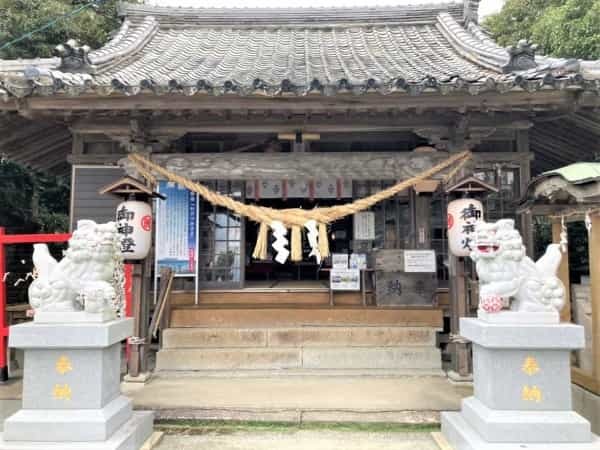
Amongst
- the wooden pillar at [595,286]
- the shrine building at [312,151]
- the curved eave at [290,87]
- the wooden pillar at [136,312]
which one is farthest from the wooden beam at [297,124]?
the wooden pillar at [595,286]

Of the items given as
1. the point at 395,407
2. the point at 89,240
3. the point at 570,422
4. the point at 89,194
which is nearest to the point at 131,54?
the point at 89,194

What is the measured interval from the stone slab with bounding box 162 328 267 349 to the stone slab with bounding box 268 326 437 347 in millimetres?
200

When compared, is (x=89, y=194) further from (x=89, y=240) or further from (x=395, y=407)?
Answer: (x=395, y=407)

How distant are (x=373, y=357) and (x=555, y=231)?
9.71 feet

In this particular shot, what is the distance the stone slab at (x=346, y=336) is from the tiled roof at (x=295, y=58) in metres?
3.55

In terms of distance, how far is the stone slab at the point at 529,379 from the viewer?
3.51m

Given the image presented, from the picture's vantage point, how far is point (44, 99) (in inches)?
197

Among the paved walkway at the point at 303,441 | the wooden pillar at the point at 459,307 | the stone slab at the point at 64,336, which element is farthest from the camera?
the wooden pillar at the point at 459,307

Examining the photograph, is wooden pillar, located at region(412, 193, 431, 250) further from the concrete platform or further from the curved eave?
the curved eave

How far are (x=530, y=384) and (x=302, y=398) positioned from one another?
2531mm

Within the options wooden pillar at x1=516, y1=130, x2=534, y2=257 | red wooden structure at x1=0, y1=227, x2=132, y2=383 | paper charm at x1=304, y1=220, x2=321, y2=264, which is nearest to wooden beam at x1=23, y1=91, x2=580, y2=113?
paper charm at x1=304, y1=220, x2=321, y2=264

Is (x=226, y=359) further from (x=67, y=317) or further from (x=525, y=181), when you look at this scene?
(x=525, y=181)

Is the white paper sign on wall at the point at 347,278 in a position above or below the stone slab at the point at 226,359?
above

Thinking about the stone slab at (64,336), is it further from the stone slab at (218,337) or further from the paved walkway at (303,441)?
the stone slab at (218,337)
